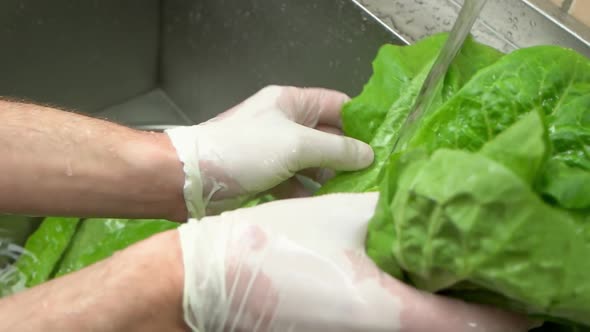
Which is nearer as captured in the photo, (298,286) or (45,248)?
(298,286)

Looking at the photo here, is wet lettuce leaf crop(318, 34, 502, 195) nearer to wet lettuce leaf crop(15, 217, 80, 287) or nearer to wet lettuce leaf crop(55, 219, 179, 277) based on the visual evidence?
wet lettuce leaf crop(55, 219, 179, 277)

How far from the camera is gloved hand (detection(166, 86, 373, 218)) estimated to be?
68cm

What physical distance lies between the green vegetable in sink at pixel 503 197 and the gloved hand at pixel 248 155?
15 centimetres

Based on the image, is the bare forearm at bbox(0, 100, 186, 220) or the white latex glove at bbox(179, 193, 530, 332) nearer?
the white latex glove at bbox(179, 193, 530, 332)

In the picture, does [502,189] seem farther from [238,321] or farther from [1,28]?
[1,28]

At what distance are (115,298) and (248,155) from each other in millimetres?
226

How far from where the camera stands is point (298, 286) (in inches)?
19.5

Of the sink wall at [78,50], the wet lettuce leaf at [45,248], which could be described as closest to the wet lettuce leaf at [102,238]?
the wet lettuce leaf at [45,248]

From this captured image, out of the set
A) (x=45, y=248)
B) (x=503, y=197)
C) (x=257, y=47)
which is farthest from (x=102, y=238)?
(x=503, y=197)

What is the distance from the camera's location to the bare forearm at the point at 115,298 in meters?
0.50

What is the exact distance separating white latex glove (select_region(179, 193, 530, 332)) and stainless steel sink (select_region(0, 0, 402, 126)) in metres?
0.39

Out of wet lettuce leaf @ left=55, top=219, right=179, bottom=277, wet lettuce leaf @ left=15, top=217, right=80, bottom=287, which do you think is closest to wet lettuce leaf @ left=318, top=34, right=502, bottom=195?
wet lettuce leaf @ left=55, top=219, right=179, bottom=277

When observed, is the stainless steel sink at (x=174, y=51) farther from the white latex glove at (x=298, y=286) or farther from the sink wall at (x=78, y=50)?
the white latex glove at (x=298, y=286)

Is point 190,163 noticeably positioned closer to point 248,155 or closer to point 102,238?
point 248,155
